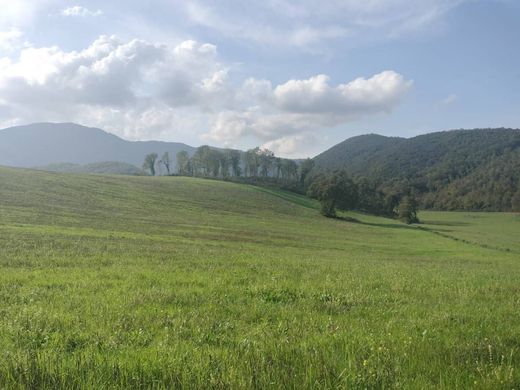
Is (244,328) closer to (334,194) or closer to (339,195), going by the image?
(334,194)

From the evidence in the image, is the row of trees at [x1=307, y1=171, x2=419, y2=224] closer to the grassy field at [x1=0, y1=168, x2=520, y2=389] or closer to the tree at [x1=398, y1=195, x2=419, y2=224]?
the tree at [x1=398, y1=195, x2=419, y2=224]

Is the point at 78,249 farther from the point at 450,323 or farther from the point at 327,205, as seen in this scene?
the point at 327,205

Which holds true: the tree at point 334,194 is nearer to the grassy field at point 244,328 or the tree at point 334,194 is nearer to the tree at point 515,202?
the grassy field at point 244,328

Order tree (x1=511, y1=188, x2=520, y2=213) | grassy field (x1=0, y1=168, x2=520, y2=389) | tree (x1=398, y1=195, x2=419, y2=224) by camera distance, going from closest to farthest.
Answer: grassy field (x1=0, y1=168, x2=520, y2=389) < tree (x1=398, y1=195, x2=419, y2=224) < tree (x1=511, y1=188, x2=520, y2=213)

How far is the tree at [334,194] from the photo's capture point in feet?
374

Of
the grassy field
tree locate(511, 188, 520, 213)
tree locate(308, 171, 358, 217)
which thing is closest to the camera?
the grassy field

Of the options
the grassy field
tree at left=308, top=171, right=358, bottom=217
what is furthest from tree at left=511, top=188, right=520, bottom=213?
the grassy field

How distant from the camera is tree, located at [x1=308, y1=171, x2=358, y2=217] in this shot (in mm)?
114000

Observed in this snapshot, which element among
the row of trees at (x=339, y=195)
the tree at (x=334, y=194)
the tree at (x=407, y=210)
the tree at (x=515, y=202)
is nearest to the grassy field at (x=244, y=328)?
the tree at (x=334, y=194)

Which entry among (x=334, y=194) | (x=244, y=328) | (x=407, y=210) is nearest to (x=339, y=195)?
(x=334, y=194)

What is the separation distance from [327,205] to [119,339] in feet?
360

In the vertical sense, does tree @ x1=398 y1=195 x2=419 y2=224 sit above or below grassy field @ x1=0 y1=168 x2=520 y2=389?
below

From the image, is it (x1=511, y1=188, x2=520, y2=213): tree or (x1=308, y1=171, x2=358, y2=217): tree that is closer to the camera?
(x1=308, y1=171, x2=358, y2=217): tree

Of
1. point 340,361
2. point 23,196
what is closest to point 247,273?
point 340,361
